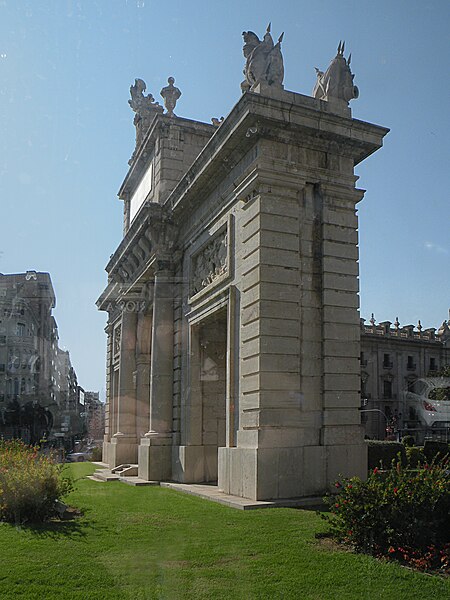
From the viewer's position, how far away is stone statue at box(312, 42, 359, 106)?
15477mm

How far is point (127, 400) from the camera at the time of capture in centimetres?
2702

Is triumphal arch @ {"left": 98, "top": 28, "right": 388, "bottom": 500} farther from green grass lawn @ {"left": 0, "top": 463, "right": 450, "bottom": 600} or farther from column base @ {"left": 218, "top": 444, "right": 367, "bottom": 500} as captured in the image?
green grass lawn @ {"left": 0, "top": 463, "right": 450, "bottom": 600}

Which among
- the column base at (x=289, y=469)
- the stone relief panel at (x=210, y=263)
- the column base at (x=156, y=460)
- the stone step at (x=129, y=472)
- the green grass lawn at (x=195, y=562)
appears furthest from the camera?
the stone step at (x=129, y=472)

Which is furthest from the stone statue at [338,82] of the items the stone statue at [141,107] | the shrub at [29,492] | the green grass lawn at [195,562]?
the stone statue at [141,107]

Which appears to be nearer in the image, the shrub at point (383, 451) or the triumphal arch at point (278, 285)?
the triumphal arch at point (278, 285)

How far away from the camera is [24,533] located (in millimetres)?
10023

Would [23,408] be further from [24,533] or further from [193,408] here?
[24,533]

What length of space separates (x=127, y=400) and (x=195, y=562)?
19285 millimetres

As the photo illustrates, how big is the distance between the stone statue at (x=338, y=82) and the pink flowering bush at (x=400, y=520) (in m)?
9.70

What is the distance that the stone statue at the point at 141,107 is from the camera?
26969mm

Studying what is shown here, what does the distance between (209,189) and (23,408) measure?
48079 millimetres

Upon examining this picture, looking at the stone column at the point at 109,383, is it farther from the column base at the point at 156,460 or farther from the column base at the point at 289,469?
the column base at the point at 289,469

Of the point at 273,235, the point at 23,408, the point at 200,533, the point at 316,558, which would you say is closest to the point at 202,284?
the point at 273,235

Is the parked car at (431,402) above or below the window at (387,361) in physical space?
below
